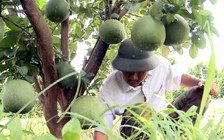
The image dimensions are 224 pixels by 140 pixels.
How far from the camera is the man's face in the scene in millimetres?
1863

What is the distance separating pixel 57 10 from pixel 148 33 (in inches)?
14.3

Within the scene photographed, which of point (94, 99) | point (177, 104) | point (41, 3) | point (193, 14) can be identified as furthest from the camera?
point (177, 104)

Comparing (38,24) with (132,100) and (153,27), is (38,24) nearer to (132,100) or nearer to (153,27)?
(153,27)

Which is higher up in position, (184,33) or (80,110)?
(184,33)

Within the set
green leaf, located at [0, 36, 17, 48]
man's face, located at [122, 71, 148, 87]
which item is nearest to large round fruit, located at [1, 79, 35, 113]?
green leaf, located at [0, 36, 17, 48]

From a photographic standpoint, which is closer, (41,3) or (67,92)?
(67,92)

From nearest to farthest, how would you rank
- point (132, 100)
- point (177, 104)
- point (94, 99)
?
point (94, 99), point (132, 100), point (177, 104)

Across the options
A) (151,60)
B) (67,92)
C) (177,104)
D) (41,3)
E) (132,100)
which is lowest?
(177,104)

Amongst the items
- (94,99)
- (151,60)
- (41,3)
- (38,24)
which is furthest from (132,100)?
(38,24)

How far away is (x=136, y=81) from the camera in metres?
1.90

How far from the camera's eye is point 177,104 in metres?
2.22

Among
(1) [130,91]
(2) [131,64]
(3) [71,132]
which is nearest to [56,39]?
(2) [131,64]

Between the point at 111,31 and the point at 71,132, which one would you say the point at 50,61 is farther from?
the point at 71,132

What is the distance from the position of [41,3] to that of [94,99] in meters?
0.61
